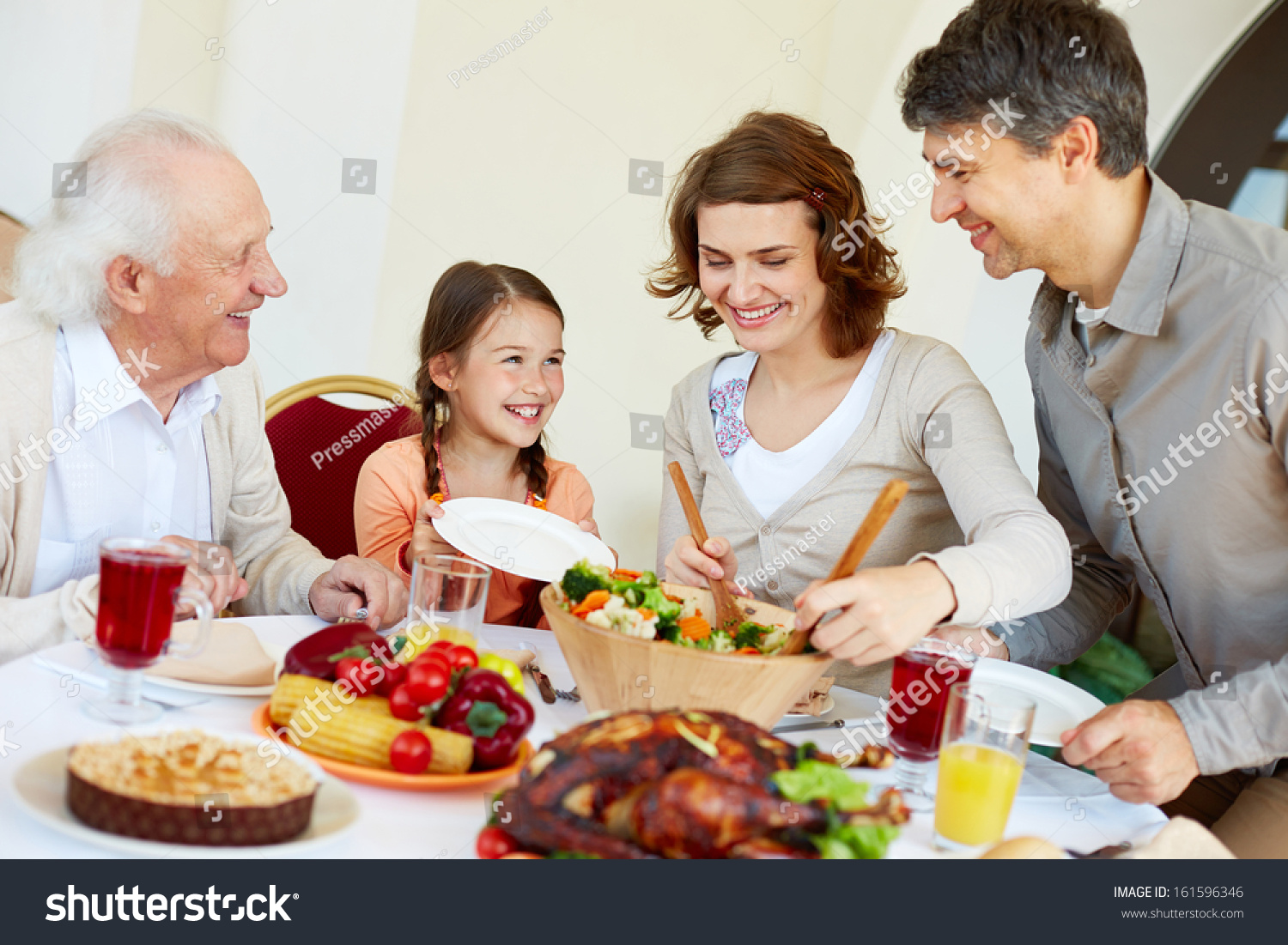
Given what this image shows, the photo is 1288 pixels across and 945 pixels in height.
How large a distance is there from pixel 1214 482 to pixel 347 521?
78.5 inches

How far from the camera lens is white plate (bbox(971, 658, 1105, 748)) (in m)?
1.43

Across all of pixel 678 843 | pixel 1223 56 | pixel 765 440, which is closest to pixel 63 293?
pixel 765 440

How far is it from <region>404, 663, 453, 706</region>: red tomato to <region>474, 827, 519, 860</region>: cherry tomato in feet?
0.93

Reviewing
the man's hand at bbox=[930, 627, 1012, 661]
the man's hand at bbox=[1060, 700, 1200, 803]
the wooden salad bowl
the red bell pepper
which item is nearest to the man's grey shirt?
the man's hand at bbox=[1060, 700, 1200, 803]

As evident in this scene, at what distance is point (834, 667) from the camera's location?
83.3 inches

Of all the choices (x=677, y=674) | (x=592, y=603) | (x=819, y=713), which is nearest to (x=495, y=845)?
(x=677, y=674)

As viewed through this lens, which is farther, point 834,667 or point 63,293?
point 834,667

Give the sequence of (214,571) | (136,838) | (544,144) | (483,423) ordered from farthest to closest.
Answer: (544,144) < (483,423) < (214,571) < (136,838)

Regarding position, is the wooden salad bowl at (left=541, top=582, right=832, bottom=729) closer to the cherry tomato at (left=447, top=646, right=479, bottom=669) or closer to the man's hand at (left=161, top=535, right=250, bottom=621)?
the cherry tomato at (left=447, top=646, right=479, bottom=669)

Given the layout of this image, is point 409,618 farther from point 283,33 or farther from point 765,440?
point 283,33

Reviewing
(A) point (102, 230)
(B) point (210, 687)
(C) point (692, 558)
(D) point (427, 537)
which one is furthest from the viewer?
(D) point (427, 537)

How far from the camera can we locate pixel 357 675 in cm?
122

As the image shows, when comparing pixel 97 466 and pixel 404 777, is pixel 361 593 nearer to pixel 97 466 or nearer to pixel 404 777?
pixel 97 466

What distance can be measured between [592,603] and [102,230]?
1154 millimetres
